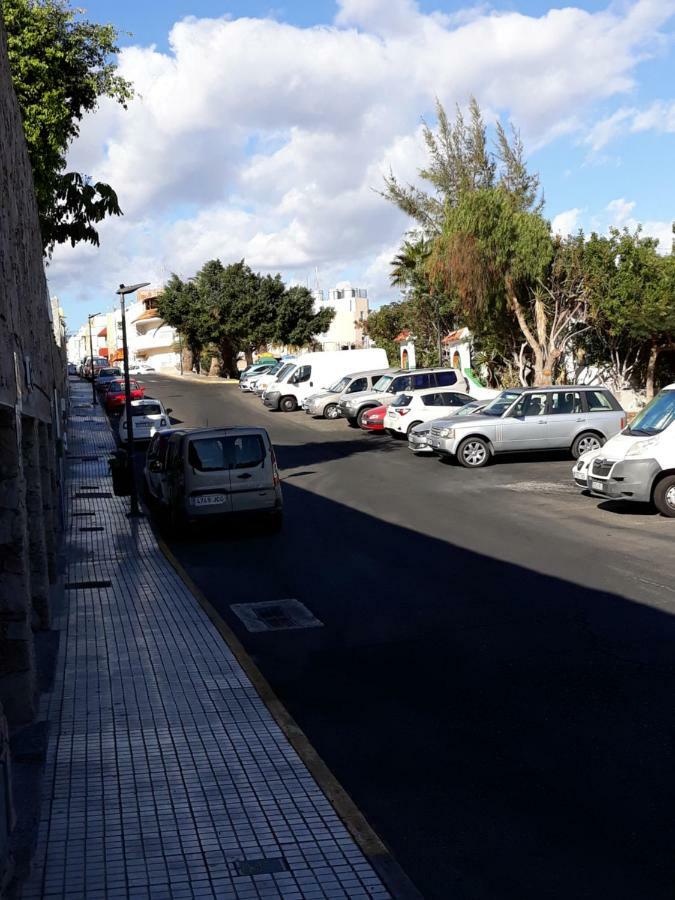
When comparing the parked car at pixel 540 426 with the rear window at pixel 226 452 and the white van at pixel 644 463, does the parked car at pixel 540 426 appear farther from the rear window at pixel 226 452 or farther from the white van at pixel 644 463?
the rear window at pixel 226 452

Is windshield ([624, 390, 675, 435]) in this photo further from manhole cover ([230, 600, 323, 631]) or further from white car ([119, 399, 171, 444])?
white car ([119, 399, 171, 444])

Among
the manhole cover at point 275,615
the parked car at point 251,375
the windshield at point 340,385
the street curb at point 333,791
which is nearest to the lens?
the street curb at point 333,791

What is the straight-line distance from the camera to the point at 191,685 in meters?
8.78

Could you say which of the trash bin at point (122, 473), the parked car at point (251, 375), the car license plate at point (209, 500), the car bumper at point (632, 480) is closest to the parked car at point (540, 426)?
the car bumper at point (632, 480)

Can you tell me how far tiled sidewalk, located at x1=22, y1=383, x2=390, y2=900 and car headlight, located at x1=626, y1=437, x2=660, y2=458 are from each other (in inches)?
345

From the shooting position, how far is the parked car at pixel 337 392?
39531mm

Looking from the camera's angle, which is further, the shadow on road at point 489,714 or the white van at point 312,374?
the white van at point 312,374

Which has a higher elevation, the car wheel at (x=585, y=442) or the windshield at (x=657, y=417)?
the windshield at (x=657, y=417)

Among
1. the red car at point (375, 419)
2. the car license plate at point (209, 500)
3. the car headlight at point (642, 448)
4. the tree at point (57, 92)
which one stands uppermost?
the tree at point (57, 92)

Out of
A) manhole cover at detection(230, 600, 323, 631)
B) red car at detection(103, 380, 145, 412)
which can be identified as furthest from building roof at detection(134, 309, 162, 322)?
manhole cover at detection(230, 600, 323, 631)

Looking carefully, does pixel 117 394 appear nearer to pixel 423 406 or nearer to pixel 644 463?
pixel 423 406

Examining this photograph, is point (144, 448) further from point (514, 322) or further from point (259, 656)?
point (259, 656)

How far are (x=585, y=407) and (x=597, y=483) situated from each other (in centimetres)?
786

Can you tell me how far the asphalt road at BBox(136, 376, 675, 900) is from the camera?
5.57 m
